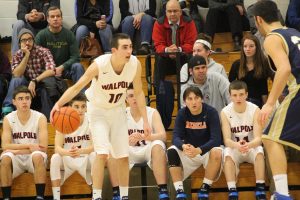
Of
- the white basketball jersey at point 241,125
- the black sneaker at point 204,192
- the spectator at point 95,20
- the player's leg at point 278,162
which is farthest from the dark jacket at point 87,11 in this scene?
the player's leg at point 278,162

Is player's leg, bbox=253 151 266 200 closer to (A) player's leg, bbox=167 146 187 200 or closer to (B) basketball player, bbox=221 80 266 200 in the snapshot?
(B) basketball player, bbox=221 80 266 200

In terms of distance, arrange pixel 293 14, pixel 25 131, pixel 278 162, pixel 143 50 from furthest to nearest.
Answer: pixel 293 14 < pixel 143 50 < pixel 25 131 < pixel 278 162

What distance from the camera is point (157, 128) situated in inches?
280

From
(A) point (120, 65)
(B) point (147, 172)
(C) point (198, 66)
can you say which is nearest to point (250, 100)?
(C) point (198, 66)

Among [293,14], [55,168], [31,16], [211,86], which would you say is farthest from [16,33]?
[293,14]

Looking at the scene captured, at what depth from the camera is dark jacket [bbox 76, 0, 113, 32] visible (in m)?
9.56

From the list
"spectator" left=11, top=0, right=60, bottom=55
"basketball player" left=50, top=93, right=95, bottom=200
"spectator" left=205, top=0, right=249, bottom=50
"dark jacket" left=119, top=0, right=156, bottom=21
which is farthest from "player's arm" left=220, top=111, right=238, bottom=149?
"spectator" left=11, top=0, right=60, bottom=55

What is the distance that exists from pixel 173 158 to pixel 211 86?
1248mm

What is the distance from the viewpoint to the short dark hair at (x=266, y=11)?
5.24 meters

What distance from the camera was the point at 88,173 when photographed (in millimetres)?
7043

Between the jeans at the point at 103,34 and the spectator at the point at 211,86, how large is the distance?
2.26 metres

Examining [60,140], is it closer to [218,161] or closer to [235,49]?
[218,161]

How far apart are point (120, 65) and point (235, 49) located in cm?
381

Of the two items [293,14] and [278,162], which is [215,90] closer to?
[278,162]
